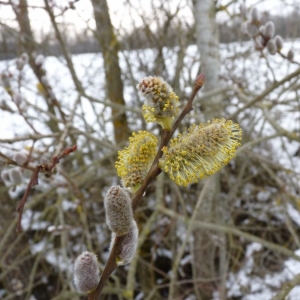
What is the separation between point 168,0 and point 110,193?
284 centimetres

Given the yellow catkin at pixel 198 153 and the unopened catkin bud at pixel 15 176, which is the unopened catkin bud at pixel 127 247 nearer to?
the yellow catkin at pixel 198 153

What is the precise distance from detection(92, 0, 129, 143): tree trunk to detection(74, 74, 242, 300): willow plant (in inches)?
93.6

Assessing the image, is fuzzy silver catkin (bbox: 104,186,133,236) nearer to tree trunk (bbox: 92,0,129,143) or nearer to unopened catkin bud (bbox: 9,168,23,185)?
unopened catkin bud (bbox: 9,168,23,185)

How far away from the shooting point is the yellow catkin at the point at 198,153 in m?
0.64

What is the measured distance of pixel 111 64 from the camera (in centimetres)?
345

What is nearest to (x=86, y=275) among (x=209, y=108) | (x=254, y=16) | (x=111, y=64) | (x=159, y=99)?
(x=159, y=99)

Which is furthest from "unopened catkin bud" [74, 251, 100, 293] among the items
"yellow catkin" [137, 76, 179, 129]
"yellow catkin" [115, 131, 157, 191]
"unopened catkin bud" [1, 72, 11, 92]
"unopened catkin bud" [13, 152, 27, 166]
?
"unopened catkin bud" [1, 72, 11, 92]

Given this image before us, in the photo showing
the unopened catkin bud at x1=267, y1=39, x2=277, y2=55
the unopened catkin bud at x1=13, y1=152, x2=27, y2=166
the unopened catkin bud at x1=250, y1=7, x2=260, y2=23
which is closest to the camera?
the unopened catkin bud at x1=13, y1=152, x2=27, y2=166

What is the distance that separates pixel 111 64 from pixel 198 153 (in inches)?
→ 116

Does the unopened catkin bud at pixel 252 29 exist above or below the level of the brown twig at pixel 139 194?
above

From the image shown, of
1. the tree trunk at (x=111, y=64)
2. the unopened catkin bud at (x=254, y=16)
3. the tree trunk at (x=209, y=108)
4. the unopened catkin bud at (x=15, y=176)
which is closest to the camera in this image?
the unopened catkin bud at (x=15, y=176)

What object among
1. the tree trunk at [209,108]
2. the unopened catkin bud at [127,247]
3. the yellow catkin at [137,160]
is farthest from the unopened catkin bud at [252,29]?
the unopened catkin bud at [127,247]

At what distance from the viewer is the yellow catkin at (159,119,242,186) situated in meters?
0.64

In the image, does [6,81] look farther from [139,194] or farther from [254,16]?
[139,194]
